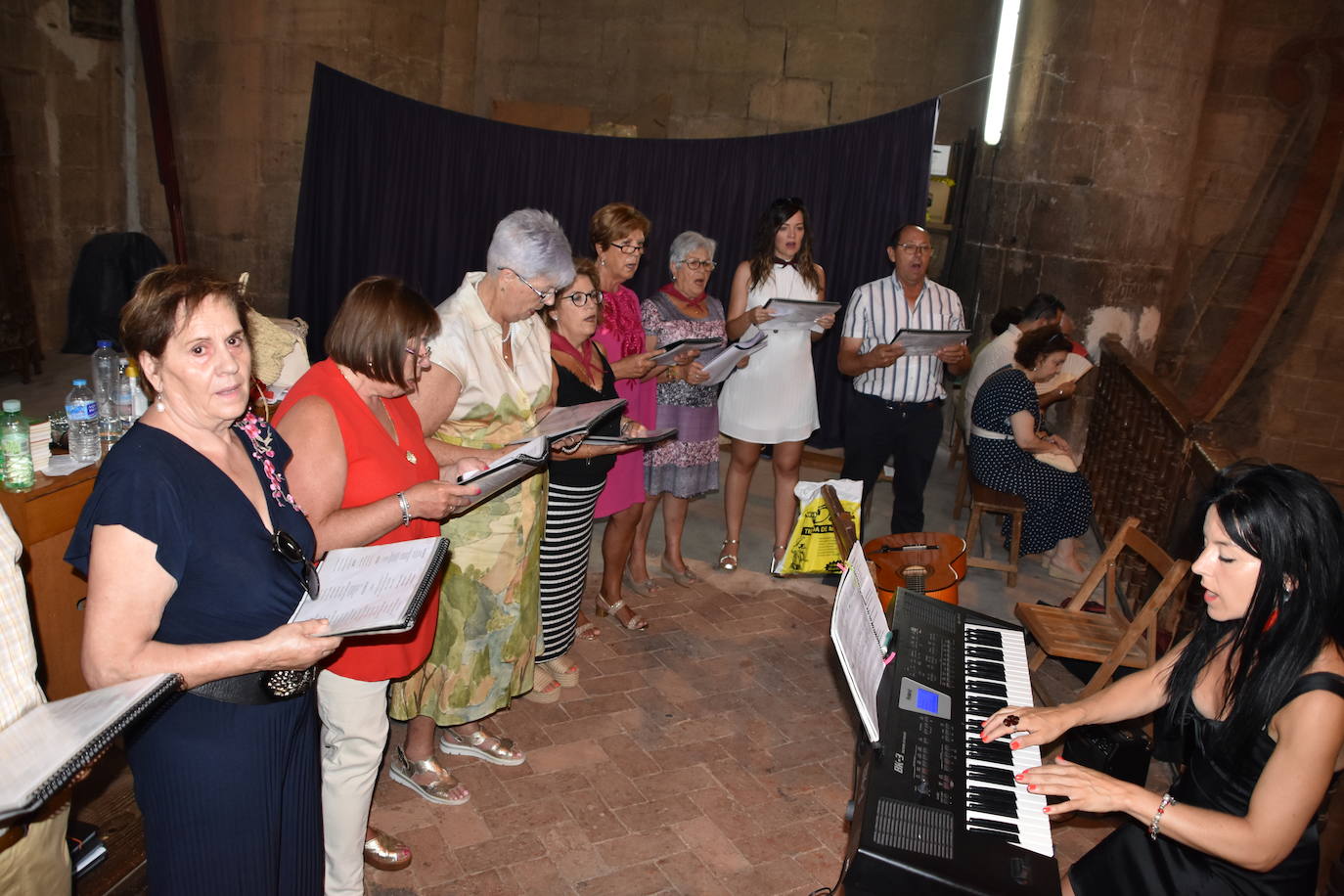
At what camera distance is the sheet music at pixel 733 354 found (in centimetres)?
470

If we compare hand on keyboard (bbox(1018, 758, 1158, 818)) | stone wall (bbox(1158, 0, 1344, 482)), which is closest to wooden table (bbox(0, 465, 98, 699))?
hand on keyboard (bbox(1018, 758, 1158, 818))

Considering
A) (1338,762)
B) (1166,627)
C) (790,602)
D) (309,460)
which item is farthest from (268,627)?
(1166,627)

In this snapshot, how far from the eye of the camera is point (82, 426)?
355 cm

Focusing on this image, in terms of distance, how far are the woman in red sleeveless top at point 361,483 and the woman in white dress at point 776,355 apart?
2.77m

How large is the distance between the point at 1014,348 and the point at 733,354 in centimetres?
223

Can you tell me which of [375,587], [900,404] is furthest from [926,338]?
[375,587]

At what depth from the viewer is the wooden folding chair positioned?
145 inches

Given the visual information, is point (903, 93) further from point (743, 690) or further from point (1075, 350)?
point (743, 690)

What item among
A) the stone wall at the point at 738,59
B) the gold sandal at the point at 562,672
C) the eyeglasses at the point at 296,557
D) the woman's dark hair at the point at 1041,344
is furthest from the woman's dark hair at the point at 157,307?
the stone wall at the point at 738,59

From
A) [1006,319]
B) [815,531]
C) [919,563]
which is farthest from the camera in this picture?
[1006,319]

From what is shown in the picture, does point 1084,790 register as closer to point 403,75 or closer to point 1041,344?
point 1041,344

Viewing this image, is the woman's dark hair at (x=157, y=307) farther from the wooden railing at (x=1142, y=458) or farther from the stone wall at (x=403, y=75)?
the stone wall at (x=403, y=75)

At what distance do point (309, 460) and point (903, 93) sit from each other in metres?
8.03

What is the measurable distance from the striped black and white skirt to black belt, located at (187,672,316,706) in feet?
5.54
